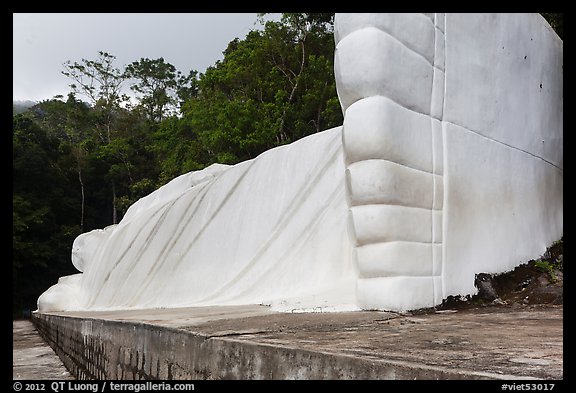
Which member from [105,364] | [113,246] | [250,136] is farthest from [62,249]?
[105,364]

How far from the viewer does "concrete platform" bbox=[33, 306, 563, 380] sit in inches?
44.0

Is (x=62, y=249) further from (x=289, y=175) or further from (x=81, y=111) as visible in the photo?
(x=289, y=175)

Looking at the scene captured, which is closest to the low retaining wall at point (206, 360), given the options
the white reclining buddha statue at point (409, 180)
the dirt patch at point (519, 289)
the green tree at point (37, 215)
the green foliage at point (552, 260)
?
the white reclining buddha statue at point (409, 180)

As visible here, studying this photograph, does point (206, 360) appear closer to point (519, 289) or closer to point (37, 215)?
point (519, 289)

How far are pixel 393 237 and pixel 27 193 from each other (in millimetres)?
17450

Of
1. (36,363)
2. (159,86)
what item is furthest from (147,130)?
(36,363)

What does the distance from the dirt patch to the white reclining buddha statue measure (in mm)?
57

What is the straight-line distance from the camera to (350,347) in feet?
4.52

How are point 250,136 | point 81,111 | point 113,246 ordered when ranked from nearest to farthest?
1. point 113,246
2. point 250,136
3. point 81,111

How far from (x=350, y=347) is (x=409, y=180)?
1.52m

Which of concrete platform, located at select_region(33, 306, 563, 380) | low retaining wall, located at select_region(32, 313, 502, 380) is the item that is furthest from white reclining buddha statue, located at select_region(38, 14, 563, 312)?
low retaining wall, located at select_region(32, 313, 502, 380)

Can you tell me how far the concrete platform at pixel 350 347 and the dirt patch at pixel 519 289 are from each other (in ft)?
0.61

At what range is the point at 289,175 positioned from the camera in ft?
15.6

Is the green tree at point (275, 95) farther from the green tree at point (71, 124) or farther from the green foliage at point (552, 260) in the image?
the green tree at point (71, 124)
